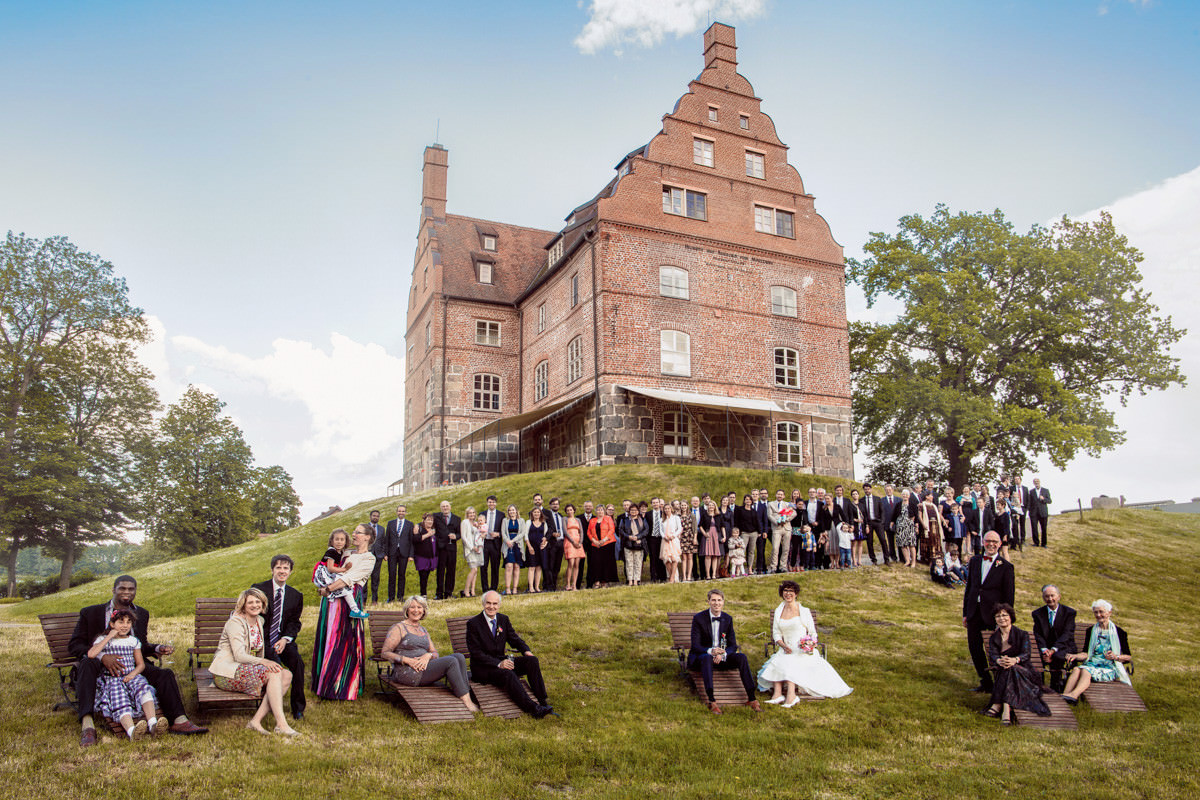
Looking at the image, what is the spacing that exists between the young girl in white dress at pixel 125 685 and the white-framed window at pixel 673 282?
22.0m

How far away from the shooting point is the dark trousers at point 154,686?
7562 mm

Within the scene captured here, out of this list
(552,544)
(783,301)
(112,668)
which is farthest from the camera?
(783,301)

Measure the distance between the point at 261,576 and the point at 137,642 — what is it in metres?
13.6

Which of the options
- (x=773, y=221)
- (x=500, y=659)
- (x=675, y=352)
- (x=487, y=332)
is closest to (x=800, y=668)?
(x=500, y=659)

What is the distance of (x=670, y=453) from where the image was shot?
27422mm

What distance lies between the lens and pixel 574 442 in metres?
29.0

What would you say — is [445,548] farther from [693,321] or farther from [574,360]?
[693,321]

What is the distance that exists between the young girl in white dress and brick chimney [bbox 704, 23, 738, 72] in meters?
27.7

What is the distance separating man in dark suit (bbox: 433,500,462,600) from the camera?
15203 mm

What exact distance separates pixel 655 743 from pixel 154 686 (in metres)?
4.50

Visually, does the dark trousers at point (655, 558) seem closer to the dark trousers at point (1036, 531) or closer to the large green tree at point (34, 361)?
the dark trousers at point (1036, 531)

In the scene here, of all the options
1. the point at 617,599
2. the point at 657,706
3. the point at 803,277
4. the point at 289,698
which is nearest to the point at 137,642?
the point at 289,698

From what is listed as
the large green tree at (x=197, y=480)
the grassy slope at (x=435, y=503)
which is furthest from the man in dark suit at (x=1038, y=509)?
the large green tree at (x=197, y=480)

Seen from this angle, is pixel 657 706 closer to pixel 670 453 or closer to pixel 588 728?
pixel 588 728
